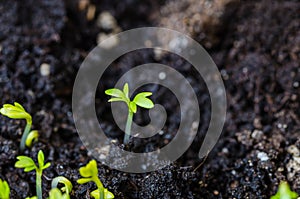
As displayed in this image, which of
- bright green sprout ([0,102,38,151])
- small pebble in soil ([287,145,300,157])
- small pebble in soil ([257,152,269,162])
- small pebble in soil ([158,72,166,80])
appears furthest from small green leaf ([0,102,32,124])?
small pebble in soil ([287,145,300,157])

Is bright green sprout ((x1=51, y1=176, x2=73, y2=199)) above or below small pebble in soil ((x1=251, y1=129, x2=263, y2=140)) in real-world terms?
below

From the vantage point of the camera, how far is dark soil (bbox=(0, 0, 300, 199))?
1.40 meters

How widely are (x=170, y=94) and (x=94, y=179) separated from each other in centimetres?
76

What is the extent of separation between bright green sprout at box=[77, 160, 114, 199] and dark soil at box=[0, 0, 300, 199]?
3.7 inches

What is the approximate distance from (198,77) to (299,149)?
54 cm

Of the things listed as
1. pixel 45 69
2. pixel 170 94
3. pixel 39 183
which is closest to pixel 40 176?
pixel 39 183

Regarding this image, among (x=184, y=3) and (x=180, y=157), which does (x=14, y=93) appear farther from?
(x=184, y=3)

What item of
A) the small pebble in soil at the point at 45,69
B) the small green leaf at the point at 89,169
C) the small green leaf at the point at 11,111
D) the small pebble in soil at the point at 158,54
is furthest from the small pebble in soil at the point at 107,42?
the small green leaf at the point at 89,169

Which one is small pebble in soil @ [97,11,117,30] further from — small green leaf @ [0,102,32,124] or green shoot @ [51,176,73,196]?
green shoot @ [51,176,73,196]

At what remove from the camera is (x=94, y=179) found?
3.55 ft

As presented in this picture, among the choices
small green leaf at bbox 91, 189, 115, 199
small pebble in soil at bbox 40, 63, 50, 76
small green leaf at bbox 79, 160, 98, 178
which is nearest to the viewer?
small green leaf at bbox 79, 160, 98, 178

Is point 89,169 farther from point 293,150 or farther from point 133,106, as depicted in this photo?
point 293,150

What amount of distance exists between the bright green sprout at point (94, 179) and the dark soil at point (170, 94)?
9 centimetres

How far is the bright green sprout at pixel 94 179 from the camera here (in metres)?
1.04
